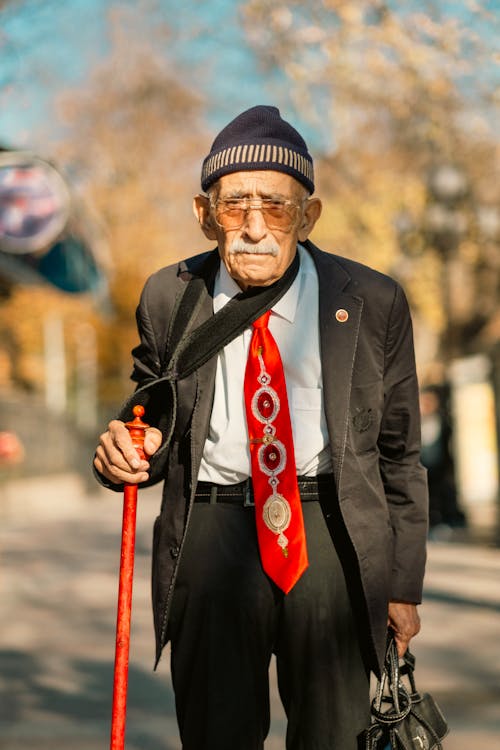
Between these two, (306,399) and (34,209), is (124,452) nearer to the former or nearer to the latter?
(306,399)

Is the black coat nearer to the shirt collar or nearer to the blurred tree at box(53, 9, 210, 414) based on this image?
the shirt collar

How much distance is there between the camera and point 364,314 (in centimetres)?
281

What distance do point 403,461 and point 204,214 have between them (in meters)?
0.75

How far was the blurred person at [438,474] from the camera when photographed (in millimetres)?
14250

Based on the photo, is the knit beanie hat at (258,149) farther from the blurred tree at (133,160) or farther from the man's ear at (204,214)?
the blurred tree at (133,160)

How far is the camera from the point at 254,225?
2.73m

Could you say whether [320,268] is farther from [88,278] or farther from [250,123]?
[88,278]

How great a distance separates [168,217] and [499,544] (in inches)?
1000

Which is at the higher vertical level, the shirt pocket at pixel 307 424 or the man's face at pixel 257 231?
the man's face at pixel 257 231

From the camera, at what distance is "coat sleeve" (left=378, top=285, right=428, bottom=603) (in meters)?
2.80


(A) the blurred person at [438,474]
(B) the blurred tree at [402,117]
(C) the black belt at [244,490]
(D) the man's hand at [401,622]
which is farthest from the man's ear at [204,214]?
(A) the blurred person at [438,474]

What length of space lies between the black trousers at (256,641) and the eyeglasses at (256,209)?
0.64m

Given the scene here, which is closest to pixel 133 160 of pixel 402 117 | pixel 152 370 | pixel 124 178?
pixel 124 178

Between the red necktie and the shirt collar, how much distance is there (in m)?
0.17
